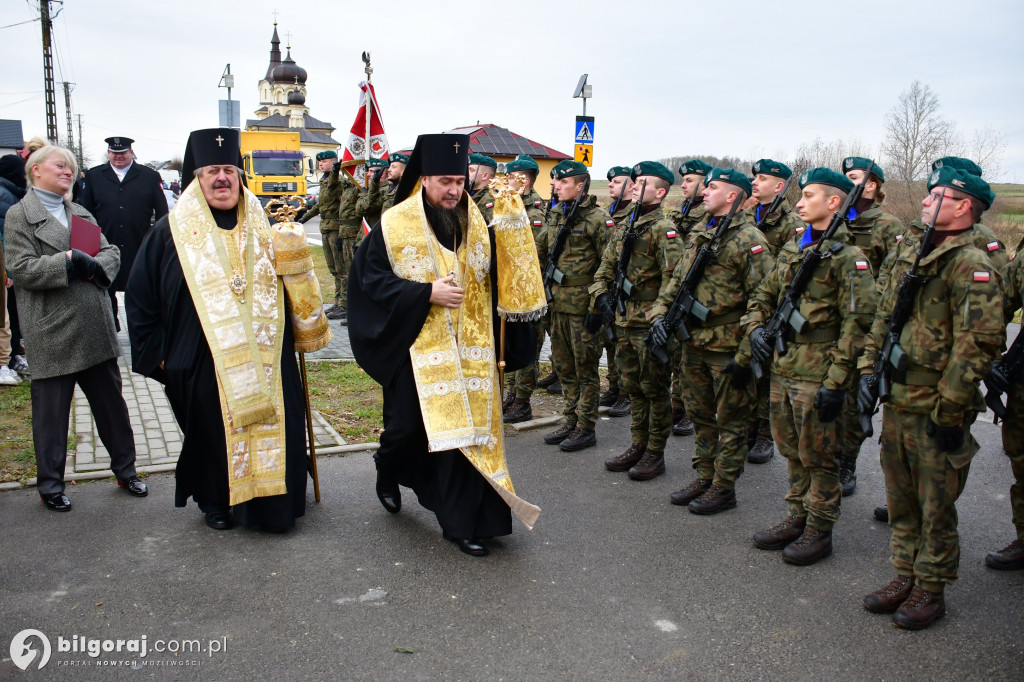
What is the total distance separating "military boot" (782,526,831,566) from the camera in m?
4.34

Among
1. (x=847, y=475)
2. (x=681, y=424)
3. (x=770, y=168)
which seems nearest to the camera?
(x=847, y=475)

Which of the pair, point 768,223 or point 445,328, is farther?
point 768,223

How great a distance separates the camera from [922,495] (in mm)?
3717

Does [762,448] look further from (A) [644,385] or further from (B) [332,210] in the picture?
(B) [332,210]

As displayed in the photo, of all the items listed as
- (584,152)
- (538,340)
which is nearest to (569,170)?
(538,340)

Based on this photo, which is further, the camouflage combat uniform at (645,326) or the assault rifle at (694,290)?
the camouflage combat uniform at (645,326)

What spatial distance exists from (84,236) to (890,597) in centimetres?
502

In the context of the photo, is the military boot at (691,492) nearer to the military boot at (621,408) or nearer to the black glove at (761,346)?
the black glove at (761,346)

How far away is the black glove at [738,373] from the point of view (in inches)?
188

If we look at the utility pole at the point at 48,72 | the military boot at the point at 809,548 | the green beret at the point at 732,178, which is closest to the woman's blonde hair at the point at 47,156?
the green beret at the point at 732,178

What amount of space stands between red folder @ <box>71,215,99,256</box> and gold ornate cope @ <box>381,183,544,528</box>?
78.2 inches

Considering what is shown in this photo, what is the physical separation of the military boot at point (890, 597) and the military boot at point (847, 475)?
1.66 m

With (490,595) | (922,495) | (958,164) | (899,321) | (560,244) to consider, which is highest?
(958,164)

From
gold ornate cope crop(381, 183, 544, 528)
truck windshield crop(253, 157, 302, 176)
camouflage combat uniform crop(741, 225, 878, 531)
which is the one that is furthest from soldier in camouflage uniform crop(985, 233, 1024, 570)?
truck windshield crop(253, 157, 302, 176)
